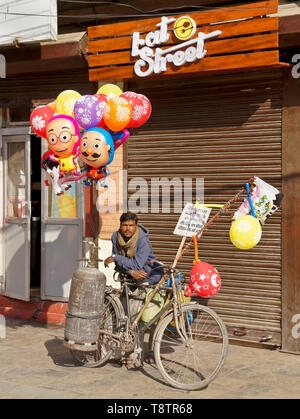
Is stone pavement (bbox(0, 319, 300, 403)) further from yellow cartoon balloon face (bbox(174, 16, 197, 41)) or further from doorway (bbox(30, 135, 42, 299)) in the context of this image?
yellow cartoon balloon face (bbox(174, 16, 197, 41))

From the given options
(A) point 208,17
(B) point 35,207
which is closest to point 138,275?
(A) point 208,17

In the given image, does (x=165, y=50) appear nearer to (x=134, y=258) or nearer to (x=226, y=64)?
(x=226, y=64)

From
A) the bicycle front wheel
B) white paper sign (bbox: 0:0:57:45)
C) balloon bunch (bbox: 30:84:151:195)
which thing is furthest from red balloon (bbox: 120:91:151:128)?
white paper sign (bbox: 0:0:57:45)

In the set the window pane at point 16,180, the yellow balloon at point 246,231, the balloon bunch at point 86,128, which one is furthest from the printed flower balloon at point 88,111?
the window pane at point 16,180

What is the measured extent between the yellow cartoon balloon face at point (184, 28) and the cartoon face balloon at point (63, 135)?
2083 mm

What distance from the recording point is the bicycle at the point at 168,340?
5332 millimetres

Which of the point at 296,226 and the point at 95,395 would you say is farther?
the point at 296,226

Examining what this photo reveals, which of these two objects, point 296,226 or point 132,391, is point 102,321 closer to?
point 132,391

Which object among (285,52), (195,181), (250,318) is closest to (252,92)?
(285,52)

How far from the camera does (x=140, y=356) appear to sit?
590 cm

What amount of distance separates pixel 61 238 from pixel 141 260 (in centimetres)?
286

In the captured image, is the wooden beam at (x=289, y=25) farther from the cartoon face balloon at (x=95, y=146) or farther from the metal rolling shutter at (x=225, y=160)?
the cartoon face balloon at (x=95, y=146)

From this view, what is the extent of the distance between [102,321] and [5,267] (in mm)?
3513

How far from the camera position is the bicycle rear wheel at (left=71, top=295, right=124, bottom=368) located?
5.95m
